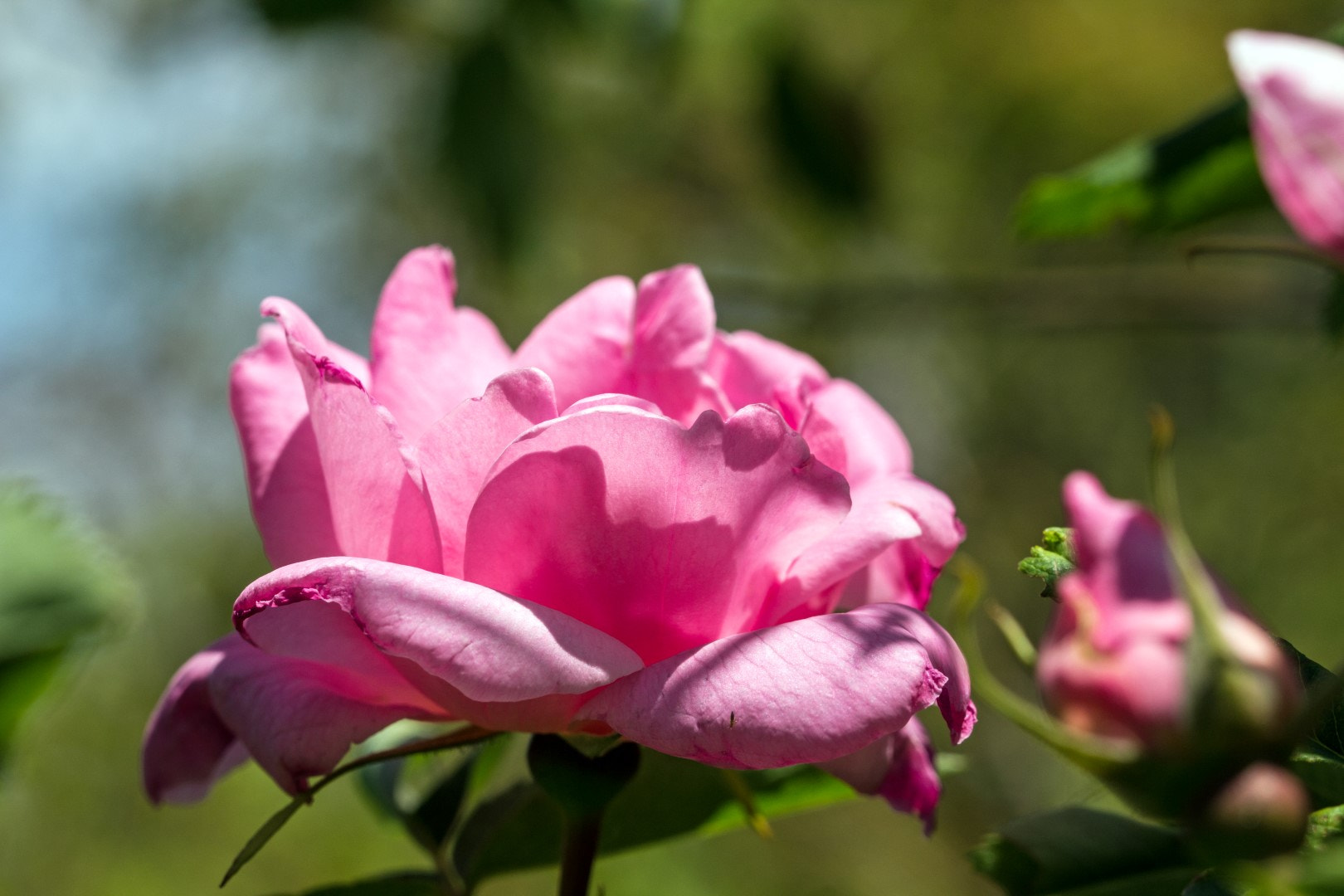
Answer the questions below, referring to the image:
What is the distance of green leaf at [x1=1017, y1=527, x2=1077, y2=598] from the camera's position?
40cm

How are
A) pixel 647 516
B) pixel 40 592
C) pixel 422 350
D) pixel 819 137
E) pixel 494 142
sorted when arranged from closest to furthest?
pixel 647 516 < pixel 422 350 < pixel 40 592 < pixel 494 142 < pixel 819 137

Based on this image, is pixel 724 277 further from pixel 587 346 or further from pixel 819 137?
pixel 587 346

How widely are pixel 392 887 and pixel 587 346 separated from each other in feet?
0.92

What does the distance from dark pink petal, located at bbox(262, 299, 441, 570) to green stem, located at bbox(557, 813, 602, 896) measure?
11cm

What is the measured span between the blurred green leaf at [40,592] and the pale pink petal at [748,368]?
46cm

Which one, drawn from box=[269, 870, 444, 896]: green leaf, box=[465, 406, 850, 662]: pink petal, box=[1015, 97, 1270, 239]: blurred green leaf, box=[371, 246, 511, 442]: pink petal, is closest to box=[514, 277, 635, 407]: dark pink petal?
box=[371, 246, 511, 442]: pink petal

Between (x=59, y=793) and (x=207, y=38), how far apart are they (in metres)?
1.63

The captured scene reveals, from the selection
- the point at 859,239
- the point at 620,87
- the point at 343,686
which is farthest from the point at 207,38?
the point at 343,686

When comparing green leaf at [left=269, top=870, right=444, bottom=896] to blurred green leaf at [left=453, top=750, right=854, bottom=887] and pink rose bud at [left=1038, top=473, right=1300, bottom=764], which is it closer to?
blurred green leaf at [left=453, top=750, right=854, bottom=887]

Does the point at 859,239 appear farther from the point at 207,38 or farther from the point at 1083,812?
the point at 1083,812

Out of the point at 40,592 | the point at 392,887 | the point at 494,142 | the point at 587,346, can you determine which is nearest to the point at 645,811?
the point at 392,887

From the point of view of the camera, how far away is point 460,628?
37 cm

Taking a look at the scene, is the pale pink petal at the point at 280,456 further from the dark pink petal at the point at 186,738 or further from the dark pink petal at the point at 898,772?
the dark pink petal at the point at 898,772

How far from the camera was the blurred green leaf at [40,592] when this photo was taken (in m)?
0.73
